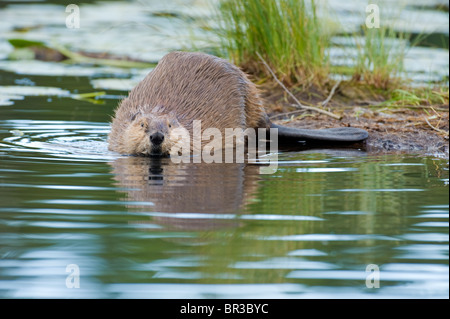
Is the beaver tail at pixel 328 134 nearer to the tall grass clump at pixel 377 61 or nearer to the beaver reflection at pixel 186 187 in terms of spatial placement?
the beaver reflection at pixel 186 187

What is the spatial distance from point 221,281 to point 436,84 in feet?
18.6

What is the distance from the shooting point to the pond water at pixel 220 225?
2.87 metres

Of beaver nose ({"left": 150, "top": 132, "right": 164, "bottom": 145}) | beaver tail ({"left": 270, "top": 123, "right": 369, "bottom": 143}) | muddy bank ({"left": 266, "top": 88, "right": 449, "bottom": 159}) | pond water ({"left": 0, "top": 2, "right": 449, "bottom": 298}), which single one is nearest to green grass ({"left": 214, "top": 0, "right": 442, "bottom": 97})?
muddy bank ({"left": 266, "top": 88, "right": 449, "bottom": 159})

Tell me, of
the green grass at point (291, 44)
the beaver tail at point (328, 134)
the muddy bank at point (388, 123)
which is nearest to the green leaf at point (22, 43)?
the green grass at point (291, 44)

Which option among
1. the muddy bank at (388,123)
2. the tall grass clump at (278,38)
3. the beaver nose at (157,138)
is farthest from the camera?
the tall grass clump at (278,38)

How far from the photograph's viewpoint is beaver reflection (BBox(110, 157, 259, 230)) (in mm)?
3678

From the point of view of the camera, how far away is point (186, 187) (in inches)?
171

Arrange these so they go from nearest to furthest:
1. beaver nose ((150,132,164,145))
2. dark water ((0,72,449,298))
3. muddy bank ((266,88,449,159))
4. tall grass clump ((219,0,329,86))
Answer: dark water ((0,72,449,298)) → beaver nose ((150,132,164,145)) → muddy bank ((266,88,449,159)) → tall grass clump ((219,0,329,86))

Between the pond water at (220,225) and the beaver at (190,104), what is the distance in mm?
141

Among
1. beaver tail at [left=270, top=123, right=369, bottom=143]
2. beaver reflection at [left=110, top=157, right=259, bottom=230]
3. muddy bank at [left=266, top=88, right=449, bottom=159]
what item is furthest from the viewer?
muddy bank at [left=266, top=88, right=449, bottom=159]

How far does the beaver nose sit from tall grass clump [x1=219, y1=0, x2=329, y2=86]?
2.13 m

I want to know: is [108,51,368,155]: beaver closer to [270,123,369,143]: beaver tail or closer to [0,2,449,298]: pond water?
[270,123,369,143]: beaver tail

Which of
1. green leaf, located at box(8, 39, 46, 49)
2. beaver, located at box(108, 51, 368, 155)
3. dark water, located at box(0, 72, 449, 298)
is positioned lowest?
dark water, located at box(0, 72, 449, 298)

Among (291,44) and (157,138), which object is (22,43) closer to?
(291,44)
